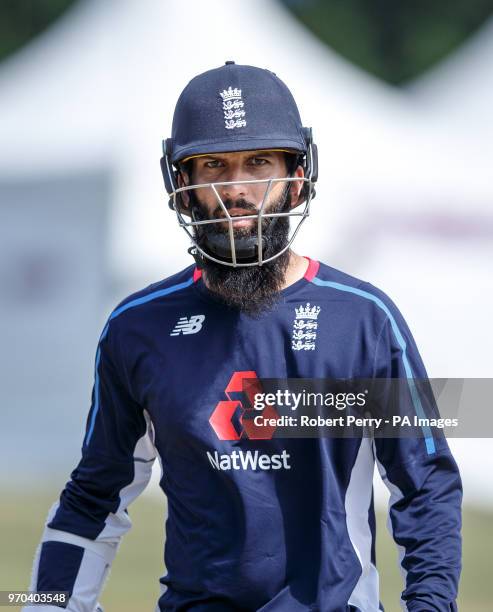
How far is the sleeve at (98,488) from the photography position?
10.7 feet

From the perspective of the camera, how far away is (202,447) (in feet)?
10.0

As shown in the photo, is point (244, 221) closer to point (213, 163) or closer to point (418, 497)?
point (213, 163)

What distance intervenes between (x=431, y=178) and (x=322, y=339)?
638 cm

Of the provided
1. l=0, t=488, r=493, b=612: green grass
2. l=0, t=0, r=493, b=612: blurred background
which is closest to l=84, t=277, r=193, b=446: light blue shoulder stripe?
l=0, t=488, r=493, b=612: green grass

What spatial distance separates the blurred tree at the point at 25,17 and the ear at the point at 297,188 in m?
17.6

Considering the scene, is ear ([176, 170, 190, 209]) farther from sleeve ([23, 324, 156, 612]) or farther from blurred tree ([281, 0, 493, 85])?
blurred tree ([281, 0, 493, 85])

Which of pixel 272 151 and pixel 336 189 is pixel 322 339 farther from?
pixel 336 189

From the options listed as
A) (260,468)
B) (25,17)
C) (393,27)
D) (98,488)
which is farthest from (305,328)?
(393,27)

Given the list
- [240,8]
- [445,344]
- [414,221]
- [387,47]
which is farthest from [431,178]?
[387,47]

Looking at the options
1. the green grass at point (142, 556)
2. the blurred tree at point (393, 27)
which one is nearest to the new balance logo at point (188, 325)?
the green grass at point (142, 556)

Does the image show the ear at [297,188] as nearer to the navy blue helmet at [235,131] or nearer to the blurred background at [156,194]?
the navy blue helmet at [235,131]

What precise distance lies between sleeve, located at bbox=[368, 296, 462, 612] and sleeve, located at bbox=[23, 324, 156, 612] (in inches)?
24.5

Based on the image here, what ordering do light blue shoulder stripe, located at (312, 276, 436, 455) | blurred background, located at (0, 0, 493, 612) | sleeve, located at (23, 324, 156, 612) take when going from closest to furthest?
light blue shoulder stripe, located at (312, 276, 436, 455) < sleeve, located at (23, 324, 156, 612) < blurred background, located at (0, 0, 493, 612)

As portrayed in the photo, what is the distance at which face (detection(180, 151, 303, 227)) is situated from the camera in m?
3.16
